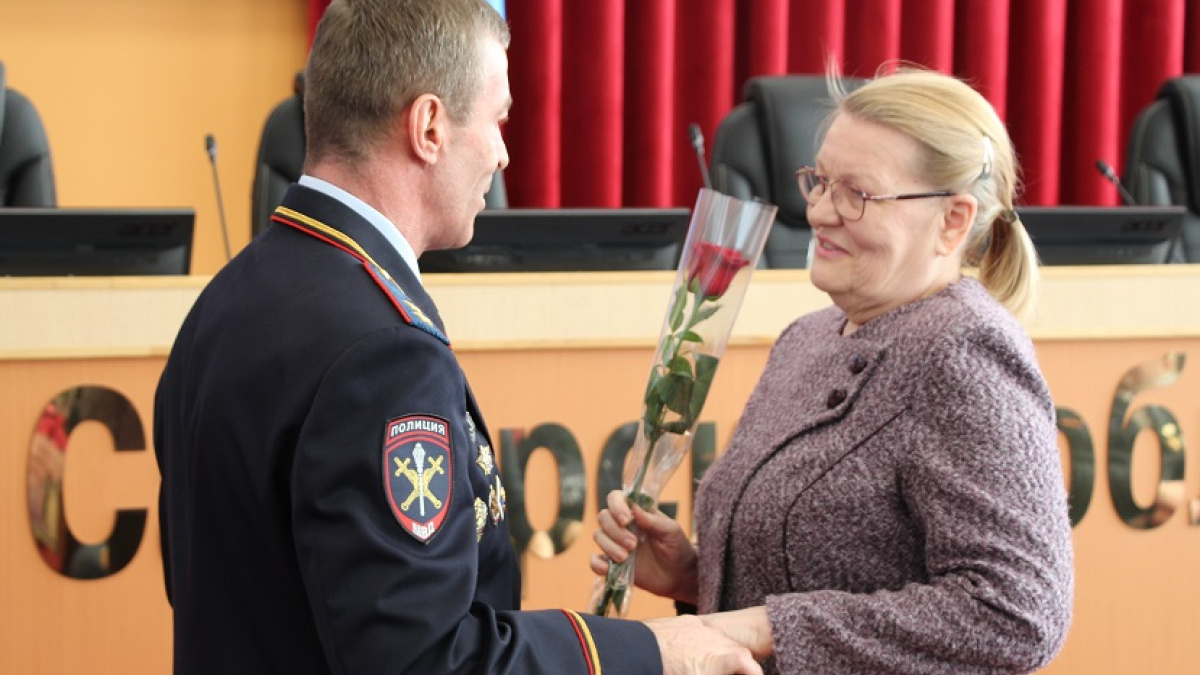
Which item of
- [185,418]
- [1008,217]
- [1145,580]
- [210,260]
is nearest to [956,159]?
[1008,217]

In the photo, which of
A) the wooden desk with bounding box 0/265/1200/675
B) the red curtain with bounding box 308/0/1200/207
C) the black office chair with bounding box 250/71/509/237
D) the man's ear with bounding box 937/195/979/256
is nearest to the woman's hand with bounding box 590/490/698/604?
the man's ear with bounding box 937/195/979/256

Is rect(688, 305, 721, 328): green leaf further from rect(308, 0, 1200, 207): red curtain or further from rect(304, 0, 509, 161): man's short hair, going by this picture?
rect(308, 0, 1200, 207): red curtain

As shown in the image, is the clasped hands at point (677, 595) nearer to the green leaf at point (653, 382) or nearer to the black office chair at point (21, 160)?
the green leaf at point (653, 382)

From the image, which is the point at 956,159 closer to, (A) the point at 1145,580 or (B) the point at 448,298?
(B) the point at 448,298

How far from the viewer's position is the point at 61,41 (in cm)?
446

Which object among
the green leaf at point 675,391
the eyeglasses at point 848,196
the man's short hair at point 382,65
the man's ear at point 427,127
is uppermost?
the man's short hair at point 382,65

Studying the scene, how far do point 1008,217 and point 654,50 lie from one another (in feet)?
10.8

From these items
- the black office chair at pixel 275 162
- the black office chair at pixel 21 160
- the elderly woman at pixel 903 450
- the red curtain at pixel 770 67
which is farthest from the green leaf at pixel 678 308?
the red curtain at pixel 770 67

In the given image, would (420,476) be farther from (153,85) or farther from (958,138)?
(153,85)

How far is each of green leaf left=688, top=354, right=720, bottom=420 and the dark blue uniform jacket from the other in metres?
0.33

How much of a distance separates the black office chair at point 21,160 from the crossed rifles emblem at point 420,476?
2693 millimetres

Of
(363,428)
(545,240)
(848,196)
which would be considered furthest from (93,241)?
(363,428)

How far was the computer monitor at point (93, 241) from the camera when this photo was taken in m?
2.48

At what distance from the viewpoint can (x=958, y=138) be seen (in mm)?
1422
